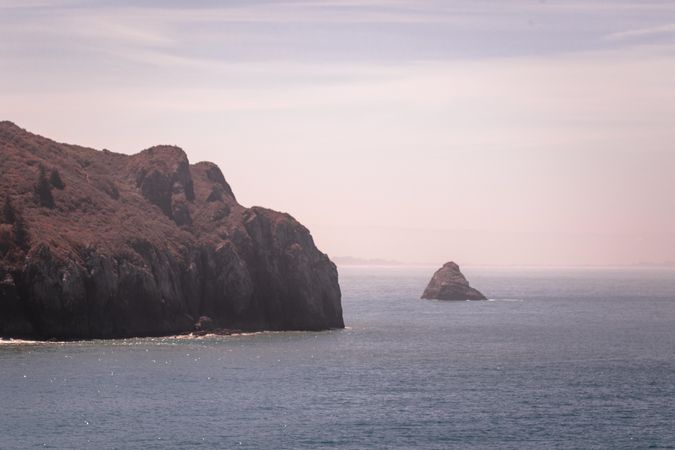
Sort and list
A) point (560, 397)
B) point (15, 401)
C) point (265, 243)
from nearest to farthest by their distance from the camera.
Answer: point (15, 401)
point (560, 397)
point (265, 243)

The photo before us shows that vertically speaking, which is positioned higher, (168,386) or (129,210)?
(129,210)

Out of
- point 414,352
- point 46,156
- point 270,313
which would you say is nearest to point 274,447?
point 414,352

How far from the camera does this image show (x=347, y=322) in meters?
192

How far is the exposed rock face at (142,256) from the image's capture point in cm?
14075

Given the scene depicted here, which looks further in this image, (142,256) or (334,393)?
(142,256)

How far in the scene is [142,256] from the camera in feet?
513

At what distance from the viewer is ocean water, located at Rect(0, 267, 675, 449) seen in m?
82.3

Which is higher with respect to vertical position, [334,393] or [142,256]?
[142,256]

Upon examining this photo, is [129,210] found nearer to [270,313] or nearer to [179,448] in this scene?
[270,313]

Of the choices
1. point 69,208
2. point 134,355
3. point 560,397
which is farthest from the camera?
point 69,208

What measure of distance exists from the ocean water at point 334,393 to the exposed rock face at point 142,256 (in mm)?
7613

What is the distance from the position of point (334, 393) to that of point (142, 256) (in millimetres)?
61971

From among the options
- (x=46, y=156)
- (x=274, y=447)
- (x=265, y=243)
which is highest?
(x=46, y=156)

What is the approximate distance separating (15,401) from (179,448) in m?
24.4
